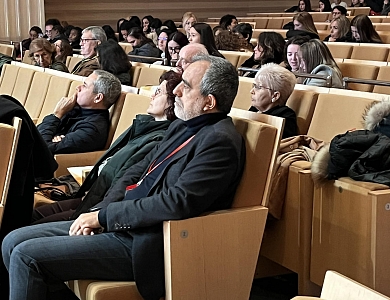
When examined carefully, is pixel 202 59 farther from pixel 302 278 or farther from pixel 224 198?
pixel 302 278

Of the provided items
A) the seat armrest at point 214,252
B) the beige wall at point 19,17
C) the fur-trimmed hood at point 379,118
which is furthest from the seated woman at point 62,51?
the seat armrest at point 214,252

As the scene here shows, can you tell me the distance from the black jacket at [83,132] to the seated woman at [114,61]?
1128 mm

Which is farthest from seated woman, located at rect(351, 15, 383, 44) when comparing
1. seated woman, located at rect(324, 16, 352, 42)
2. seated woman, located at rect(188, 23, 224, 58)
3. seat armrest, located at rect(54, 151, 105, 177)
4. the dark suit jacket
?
the dark suit jacket

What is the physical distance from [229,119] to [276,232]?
0.64 m

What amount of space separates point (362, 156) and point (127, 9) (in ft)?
36.0

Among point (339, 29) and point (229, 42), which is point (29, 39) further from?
point (339, 29)

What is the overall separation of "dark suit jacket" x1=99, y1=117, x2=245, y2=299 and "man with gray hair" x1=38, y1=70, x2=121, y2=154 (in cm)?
147

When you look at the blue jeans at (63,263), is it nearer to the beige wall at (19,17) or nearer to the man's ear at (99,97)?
the man's ear at (99,97)

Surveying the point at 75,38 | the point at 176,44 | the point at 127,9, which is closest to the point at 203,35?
the point at 176,44

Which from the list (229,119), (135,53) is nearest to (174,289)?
(229,119)

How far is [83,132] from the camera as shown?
3793 millimetres

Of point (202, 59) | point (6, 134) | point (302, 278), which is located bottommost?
point (302, 278)

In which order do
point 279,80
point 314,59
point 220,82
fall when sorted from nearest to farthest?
point 220,82, point 279,80, point 314,59

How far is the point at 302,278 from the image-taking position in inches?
108
